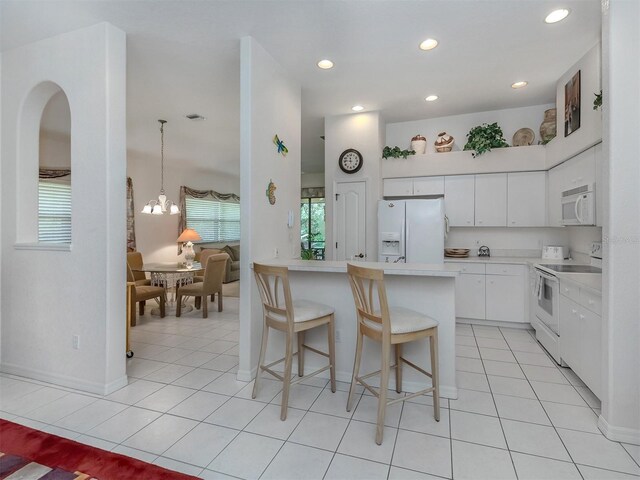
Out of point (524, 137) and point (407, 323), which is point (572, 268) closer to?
point (524, 137)

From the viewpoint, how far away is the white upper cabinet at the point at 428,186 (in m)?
4.68

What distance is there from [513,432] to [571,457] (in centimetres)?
29

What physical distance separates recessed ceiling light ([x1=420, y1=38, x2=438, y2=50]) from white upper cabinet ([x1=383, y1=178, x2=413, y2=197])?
6.76 feet

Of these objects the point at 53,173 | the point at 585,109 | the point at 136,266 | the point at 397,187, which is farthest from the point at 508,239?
the point at 53,173

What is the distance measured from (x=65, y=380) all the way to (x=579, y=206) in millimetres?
4854

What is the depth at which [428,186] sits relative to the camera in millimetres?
4727

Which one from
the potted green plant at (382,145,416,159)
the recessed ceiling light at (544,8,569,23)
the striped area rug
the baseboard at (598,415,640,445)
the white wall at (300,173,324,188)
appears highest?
the recessed ceiling light at (544,8,569,23)

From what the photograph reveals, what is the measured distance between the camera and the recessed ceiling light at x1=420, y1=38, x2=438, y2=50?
283cm

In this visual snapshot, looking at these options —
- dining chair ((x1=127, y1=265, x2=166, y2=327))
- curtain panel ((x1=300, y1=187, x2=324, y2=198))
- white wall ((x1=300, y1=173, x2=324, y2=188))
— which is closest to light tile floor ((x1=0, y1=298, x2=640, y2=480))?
dining chair ((x1=127, y1=265, x2=166, y2=327))

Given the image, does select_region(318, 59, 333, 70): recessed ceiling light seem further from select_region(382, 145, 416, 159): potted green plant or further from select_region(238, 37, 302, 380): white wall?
select_region(382, 145, 416, 159): potted green plant

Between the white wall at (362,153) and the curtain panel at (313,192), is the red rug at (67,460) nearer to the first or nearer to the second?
the white wall at (362,153)

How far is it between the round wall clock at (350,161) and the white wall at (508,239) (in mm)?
1719

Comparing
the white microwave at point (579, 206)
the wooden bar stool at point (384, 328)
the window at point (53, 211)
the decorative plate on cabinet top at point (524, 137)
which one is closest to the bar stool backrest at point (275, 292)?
the wooden bar stool at point (384, 328)

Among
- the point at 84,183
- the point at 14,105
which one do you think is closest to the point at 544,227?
the point at 84,183
